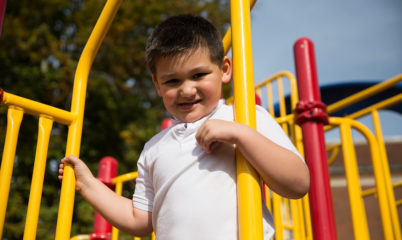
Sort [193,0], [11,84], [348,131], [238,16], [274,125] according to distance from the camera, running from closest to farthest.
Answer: [238,16] < [274,125] < [348,131] < [11,84] < [193,0]

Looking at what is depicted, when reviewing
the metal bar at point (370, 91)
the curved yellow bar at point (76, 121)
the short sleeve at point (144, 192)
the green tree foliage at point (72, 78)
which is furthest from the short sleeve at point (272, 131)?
the green tree foliage at point (72, 78)

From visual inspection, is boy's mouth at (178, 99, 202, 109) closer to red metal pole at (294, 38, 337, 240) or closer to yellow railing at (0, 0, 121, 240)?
yellow railing at (0, 0, 121, 240)

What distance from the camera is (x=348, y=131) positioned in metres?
1.74

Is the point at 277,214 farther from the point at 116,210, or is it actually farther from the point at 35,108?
the point at 35,108

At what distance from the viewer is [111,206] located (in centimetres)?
121

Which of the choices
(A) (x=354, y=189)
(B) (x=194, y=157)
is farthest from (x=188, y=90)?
(A) (x=354, y=189)

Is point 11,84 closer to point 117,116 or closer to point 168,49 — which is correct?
point 117,116

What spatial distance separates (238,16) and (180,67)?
23 centimetres

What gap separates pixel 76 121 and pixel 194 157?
1.80 ft

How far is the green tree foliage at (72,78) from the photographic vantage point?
6.80 meters

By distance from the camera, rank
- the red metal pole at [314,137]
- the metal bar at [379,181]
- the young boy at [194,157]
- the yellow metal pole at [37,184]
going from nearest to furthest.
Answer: the young boy at [194,157] < the yellow metal pole at [37,184] < the red metal pole at [314,137] < the metal bar at [379,181]

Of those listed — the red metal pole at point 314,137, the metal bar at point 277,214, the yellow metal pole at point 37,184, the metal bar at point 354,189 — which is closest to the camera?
the yellow metal pole at point 37,184

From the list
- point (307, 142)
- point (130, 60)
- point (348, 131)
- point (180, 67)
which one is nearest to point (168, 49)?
point (180, 67)

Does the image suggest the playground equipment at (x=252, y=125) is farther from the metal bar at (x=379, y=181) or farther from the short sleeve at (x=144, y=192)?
the short sleeve at (x=144, y=192)
